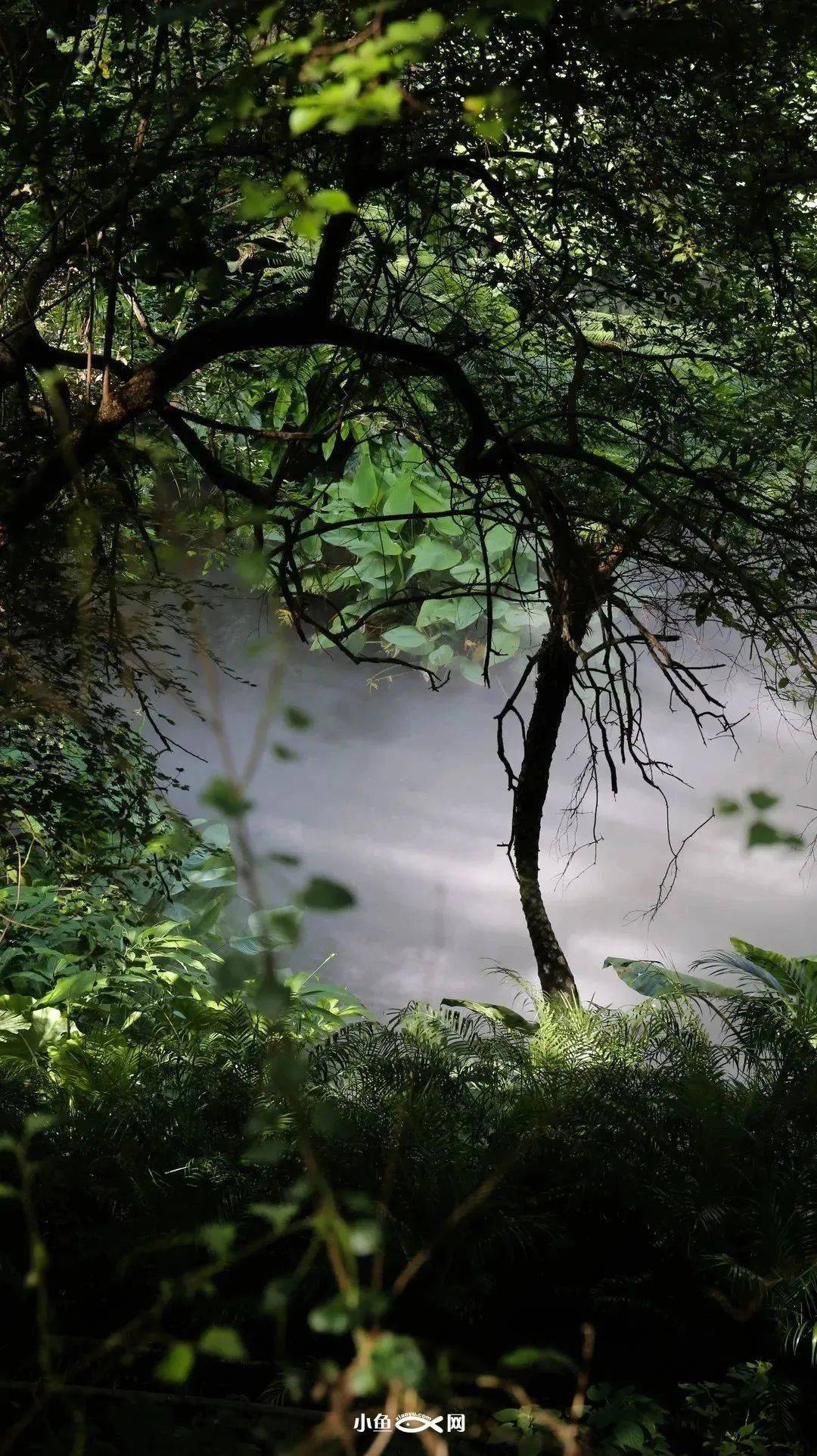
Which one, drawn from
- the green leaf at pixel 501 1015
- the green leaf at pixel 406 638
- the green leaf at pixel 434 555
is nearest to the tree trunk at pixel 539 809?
the green leaf at pixel 501 1015

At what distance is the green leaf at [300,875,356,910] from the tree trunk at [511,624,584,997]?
7.72 feet

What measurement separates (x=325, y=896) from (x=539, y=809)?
2.53m

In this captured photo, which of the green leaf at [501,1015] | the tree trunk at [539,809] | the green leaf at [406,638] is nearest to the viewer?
the tree trunk at [539,809]

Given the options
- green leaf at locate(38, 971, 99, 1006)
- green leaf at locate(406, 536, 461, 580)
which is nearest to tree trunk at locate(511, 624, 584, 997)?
green leaf at locate(38, 971, 99, 1006)

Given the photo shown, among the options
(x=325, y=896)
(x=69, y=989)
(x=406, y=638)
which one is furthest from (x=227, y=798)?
(x=406, y=638)

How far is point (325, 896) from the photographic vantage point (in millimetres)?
764

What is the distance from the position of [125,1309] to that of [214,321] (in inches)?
62.9

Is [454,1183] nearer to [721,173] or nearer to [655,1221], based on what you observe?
[655,1221]

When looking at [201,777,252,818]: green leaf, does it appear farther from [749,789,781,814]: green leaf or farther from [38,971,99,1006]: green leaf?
[38,971,99,1006]: green leaf

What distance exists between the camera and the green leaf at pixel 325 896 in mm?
759

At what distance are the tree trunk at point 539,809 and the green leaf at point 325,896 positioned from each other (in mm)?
2353

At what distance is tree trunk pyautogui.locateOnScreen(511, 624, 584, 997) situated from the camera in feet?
10.6

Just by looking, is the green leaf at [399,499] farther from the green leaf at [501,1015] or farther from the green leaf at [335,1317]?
the green leaf at [335,1317]

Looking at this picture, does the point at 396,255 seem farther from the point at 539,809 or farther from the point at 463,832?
the point at 463,832
